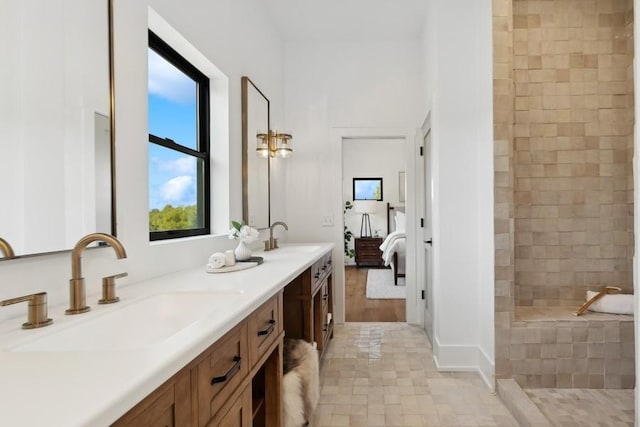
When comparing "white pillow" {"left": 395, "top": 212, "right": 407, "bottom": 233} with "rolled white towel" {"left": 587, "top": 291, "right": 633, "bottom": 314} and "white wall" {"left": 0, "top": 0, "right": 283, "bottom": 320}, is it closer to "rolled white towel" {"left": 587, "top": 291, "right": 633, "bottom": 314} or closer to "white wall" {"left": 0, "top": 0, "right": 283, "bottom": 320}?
"rolled white towel" {"left": 587, "top": 291, "right": 633, "bottom": 314}

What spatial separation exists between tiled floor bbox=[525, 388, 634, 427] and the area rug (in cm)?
228

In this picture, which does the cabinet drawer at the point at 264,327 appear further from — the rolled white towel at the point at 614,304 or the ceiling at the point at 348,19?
the ceiling at the point at 348,19

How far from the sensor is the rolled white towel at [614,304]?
238 centimetres

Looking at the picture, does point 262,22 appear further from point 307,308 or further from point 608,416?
point 608,416

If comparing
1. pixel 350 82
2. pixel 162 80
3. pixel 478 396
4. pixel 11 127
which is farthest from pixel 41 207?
pixel 350 82

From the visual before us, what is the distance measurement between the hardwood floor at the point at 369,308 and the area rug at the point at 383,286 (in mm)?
128

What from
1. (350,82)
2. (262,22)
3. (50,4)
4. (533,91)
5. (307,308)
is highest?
(262,22)

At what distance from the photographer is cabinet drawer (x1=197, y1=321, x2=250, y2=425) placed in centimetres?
90

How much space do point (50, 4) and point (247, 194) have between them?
1716mm

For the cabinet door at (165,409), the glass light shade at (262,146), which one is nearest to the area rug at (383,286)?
the glass light shade at (262,146)

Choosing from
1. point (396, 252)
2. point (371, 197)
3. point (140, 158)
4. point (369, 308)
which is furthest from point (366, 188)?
point (140, 158)

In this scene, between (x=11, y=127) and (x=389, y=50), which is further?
(x=389, y=50)

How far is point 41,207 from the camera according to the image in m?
1.11

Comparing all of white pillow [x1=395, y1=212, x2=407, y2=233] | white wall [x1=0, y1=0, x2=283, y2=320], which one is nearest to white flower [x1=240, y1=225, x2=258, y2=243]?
white wall [x1=0, y1=0, x2=283, y2=320]
